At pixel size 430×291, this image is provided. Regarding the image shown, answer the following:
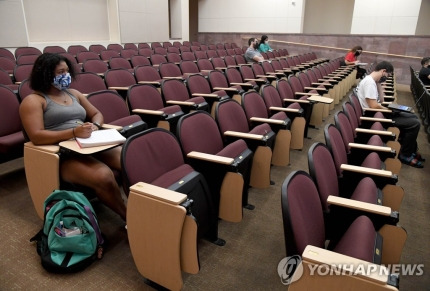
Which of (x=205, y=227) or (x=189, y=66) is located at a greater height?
(x=189, y=66)

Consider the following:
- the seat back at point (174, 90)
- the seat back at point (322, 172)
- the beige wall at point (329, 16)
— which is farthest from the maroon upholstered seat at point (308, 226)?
the beige wall at point (329, 16)

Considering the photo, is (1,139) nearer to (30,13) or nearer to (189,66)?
(189,66)

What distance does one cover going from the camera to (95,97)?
8.18ft

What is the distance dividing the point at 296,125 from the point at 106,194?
200 centimetres

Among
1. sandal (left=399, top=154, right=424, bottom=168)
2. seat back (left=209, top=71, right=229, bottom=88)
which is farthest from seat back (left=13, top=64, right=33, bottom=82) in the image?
sandal (left=399, top=154, right=424, bottom=168)

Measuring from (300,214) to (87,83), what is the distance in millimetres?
2860

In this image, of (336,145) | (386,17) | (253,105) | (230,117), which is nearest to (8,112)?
(230,117)

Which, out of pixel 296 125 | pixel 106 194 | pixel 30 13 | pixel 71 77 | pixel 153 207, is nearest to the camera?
pixel 153 207

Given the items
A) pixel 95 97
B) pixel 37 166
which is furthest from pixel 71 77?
pixel 37 166

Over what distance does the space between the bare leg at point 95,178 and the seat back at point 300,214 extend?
105cm

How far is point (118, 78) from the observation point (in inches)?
144

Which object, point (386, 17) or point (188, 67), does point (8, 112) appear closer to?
point (188, 67)

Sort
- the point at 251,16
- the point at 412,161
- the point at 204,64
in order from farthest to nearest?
the point at 251,16
the point at 204,64
the point at 412,161

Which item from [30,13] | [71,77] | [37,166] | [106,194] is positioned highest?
[30,13]
